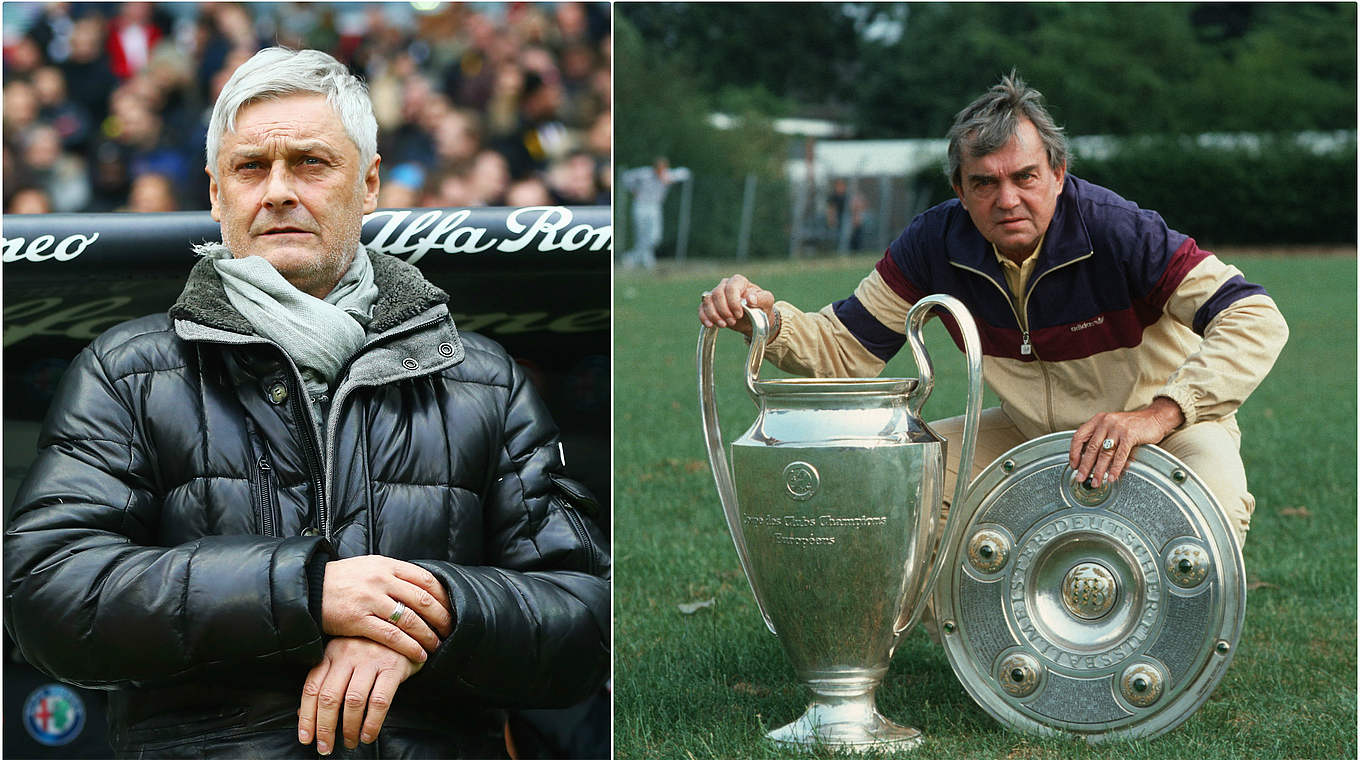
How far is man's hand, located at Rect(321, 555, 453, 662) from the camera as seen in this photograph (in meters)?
2.04

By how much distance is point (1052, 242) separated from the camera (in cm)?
310

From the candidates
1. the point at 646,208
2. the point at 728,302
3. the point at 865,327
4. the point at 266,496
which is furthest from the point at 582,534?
the point at 646,208

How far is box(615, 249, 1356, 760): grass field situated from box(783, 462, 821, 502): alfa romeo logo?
504 millimetres

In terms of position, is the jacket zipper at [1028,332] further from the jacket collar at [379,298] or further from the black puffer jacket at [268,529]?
the jacket collar at [379,298]

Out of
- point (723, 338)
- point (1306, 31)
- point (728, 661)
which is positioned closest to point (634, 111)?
point (723, 338)

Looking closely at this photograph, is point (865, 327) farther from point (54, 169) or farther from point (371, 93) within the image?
point (54, 169)

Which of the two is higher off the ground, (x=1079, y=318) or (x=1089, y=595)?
(x=1079, y=318)

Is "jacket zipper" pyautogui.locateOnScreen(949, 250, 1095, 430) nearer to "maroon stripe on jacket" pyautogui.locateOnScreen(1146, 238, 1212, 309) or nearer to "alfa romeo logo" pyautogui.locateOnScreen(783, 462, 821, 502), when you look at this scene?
"maroon stripe on jacket" pyautogui.locateOnScreen(1146, 238, 1212, 309)

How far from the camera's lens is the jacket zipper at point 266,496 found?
7.02ft

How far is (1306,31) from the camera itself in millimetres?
26672

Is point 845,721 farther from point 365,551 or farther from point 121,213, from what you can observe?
point 121,213

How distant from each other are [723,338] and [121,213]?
8554 millimetres

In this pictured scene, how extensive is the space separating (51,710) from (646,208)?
1578 centimetres

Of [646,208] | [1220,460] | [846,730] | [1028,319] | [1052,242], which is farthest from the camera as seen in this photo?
[646,208]
